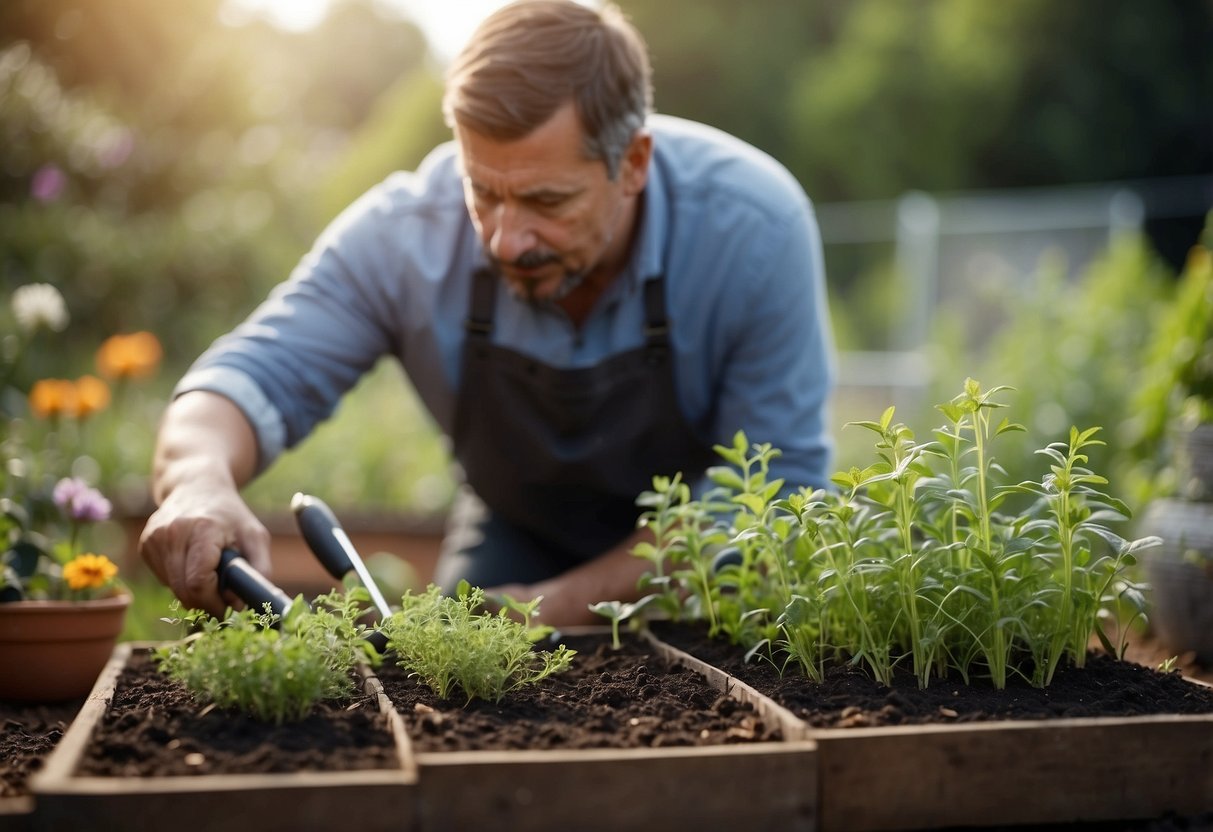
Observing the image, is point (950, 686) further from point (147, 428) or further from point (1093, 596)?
point (147, 428)

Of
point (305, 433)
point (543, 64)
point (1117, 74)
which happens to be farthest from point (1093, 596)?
point (1117, 74)

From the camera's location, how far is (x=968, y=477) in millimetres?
1642

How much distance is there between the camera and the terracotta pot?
194 cm

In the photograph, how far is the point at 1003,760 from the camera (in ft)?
4.44

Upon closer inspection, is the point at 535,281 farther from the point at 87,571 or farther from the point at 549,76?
the point at 87,571

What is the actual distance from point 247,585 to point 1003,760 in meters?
1.07

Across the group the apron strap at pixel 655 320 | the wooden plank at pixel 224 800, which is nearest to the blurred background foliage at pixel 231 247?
the apron strap at pixel 655 320

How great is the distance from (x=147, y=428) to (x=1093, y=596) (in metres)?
5.07

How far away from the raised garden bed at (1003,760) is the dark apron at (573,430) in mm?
1230

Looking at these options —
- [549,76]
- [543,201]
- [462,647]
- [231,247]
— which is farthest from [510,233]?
[231,247]

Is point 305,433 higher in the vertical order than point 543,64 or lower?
lower

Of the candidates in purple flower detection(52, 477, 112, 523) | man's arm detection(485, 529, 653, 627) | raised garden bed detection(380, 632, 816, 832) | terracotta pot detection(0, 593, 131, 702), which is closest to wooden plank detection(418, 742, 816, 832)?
raised garden bed detection(380, 632, 816, 832)

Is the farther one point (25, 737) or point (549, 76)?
point (549, 76)

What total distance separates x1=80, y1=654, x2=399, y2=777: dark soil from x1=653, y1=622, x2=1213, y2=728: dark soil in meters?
0.52
